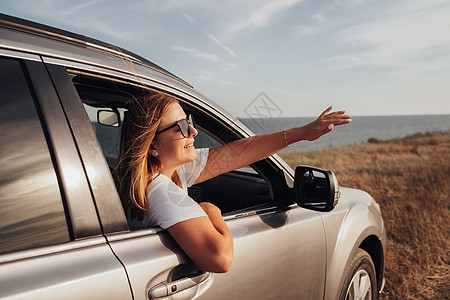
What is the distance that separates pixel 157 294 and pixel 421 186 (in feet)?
27.8

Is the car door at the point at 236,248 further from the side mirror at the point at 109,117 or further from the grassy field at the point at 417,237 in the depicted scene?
the grassy field at the point at 417,237

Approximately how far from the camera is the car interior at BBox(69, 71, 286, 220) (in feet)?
5.92

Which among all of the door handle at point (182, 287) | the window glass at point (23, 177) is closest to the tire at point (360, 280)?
the door handle at point (182, 287)

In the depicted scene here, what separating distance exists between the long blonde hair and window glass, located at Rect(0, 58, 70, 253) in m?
0.41

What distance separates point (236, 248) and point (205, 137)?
3.06 feet

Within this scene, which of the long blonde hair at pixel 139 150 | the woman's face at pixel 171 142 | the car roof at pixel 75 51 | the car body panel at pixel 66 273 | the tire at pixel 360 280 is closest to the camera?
the car body panel at pixel 66 273

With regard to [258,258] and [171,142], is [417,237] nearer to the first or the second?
[258,258]

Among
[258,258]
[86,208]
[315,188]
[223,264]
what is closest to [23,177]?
[86,208]

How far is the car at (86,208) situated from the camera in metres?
1.13

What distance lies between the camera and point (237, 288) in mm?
1653

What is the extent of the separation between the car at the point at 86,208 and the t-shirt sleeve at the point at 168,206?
79 millimetres

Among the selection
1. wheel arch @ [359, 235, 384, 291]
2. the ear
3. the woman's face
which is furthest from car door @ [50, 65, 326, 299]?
wheel arch @ [359, 235, 384, 291]

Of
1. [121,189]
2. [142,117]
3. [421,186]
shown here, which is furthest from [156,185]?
[421,186]

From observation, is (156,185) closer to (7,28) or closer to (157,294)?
(157,294)
